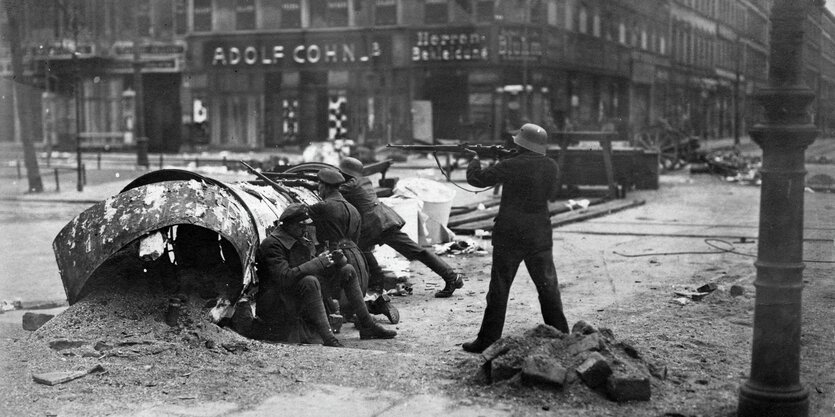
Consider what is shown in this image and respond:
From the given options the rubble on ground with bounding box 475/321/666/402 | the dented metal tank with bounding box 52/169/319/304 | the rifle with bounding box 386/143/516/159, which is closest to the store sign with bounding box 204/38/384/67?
the rifle with bounding box 386/143/516/159

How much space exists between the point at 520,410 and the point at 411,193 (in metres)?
6.98

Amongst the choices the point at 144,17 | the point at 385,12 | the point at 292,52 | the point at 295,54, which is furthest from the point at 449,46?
the point at 144,17

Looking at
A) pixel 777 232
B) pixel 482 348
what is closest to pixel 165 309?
pixel 482 348

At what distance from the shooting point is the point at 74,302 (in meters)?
7.40

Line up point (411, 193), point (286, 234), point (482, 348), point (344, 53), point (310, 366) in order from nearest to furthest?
point (310, 366)
point (482, 348)
point (286, 234)
point (411, 193)
point (344, 53)

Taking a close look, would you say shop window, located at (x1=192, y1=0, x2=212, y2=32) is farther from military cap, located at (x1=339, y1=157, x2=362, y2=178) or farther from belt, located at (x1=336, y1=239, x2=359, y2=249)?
belt, located at (x1=336, y1=239, x2=359, y2=249)

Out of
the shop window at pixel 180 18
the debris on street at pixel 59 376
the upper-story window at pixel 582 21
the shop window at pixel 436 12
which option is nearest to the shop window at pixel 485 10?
the shop window at pixel 436 12

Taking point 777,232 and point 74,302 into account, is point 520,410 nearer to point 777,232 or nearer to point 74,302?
point 777,232

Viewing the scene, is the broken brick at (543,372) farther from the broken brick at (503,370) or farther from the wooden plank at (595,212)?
the wooden plank at (595,212)

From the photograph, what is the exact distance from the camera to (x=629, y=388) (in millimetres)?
5535

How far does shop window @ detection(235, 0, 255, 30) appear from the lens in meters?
39.9

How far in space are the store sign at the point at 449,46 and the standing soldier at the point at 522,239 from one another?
29368mm

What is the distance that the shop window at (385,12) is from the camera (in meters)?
37.9

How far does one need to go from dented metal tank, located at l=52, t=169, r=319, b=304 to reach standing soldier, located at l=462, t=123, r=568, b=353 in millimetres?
1930
